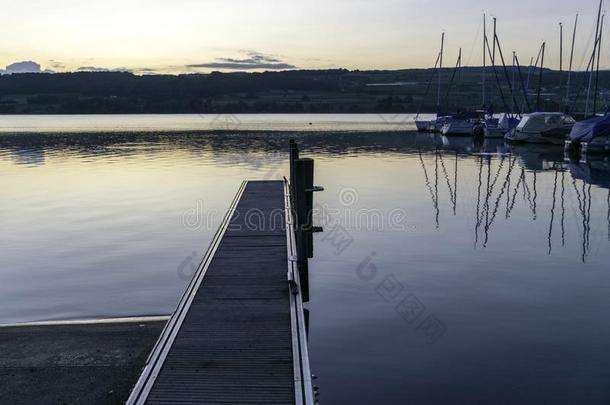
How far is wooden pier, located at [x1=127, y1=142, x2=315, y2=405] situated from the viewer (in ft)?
23.5

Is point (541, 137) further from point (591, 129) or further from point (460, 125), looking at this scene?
point (460, 125)

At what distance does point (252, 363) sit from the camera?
7898mm

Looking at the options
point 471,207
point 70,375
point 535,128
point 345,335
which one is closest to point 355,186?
point 471,207

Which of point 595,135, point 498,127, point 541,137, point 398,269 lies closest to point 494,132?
point 498,127

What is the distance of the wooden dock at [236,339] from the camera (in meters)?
7.15

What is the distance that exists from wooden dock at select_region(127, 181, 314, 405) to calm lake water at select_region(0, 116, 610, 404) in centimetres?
127

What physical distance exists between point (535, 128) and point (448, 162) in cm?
1874

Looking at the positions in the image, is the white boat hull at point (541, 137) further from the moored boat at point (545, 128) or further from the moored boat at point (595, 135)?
the moored boat at point (595, 135)

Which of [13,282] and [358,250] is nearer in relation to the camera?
[13,282]

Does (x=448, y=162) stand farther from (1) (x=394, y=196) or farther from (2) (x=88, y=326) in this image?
(2) (x=88, y=326)

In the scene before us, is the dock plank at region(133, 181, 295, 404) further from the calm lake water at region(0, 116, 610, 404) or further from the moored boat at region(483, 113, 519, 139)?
the moored boat at region(483, 113, 519, 139)

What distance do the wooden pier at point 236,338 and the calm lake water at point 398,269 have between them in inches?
50.1

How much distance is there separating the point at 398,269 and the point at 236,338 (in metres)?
8.22

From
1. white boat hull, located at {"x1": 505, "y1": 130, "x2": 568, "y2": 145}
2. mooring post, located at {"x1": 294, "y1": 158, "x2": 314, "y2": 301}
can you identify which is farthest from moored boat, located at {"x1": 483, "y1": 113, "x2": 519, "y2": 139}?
mooring post, located at {"x1": 294, "y1": 158, "x2": 314, "y2": 301}
